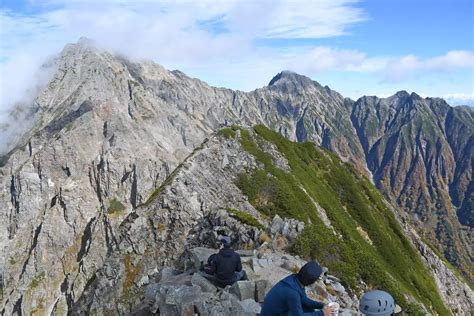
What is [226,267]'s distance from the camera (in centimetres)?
1936

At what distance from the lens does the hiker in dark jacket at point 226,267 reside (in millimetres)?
19375

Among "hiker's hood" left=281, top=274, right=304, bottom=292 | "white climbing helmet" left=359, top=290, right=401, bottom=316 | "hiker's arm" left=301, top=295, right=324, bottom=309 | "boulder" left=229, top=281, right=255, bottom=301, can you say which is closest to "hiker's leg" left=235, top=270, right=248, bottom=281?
"boulder" left=229, top=281, right=255, bottom=301

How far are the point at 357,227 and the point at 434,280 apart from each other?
16300 millimetres

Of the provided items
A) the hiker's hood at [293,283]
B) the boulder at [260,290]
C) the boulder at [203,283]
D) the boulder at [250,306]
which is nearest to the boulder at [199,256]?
the boulder at [203,283]

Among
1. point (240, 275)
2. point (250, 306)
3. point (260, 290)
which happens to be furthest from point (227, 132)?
point (250, 306)

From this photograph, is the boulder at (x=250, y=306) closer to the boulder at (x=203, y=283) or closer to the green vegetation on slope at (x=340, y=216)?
the boulder at (x=203, y=283)

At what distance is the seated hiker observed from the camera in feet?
37.8

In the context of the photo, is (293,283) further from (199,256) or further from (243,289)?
(199,256)

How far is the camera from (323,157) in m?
89.1

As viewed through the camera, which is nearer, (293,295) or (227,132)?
(293,295)

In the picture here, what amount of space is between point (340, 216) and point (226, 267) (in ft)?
154

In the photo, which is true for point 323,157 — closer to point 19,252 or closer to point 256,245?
point 256,245

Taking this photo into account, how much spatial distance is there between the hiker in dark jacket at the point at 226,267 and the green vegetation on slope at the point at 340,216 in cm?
1322

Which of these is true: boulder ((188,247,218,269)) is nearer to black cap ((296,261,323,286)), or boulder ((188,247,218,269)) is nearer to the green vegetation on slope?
the green vegetation on slope
